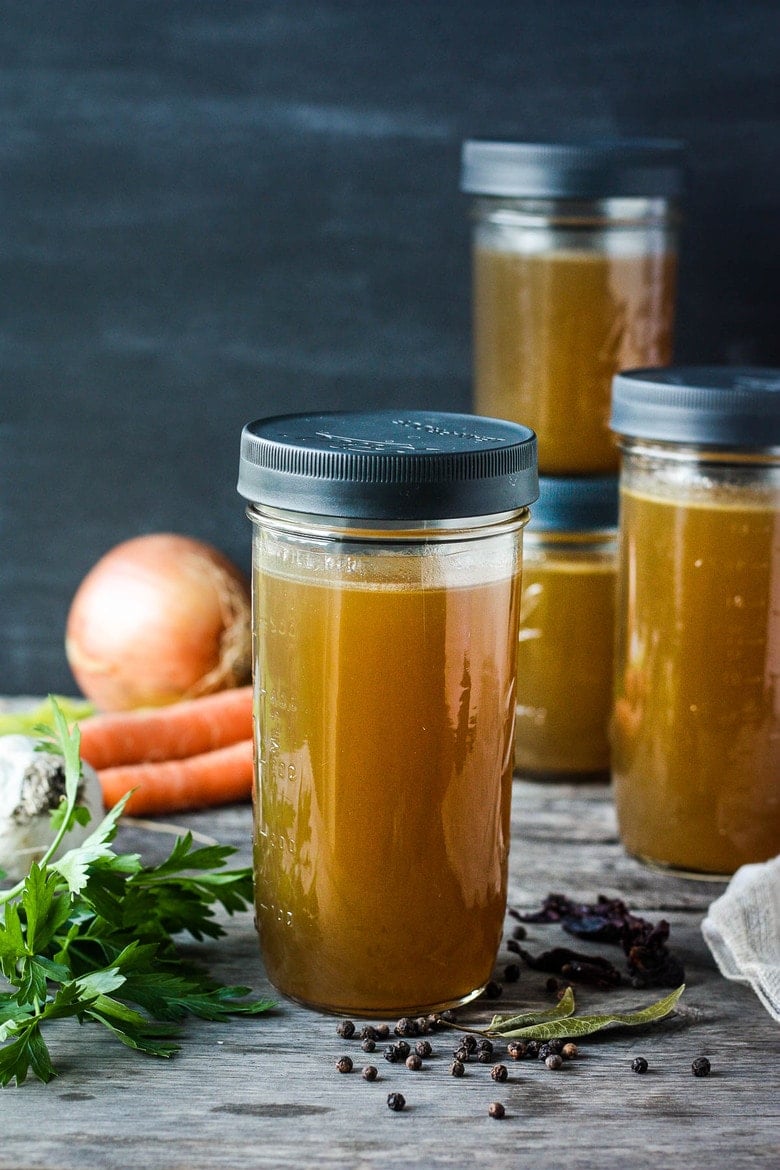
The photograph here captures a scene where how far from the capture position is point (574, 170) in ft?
5.12

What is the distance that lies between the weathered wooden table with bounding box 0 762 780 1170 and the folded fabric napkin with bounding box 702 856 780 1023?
0.06ft

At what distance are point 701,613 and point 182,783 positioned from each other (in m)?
0.67

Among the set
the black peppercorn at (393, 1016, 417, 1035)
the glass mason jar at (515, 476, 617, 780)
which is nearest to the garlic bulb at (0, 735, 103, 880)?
the black peppercorn at (393, 1016, 417, 1035)

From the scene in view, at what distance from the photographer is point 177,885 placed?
1.26m

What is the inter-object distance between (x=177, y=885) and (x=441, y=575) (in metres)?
0.41

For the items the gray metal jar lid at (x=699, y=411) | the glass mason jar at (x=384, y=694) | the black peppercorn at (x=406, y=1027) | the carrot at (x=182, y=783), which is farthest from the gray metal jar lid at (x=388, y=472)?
the carrot at (x=182, y=783)

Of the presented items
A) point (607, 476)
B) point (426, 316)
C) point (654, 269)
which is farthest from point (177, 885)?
point (426, 316)

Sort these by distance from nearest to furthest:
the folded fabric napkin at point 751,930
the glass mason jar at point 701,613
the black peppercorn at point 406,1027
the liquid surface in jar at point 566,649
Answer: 1. the black peppercorn at point 406,1027
2. the folded fabric napkin at point 751,930
3. the glass mason jar at point 701,613
4. the liquid surface in jar at point 566,649

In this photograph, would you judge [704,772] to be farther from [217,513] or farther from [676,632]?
[217,513]

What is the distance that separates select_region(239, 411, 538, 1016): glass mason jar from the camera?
3.40 feet

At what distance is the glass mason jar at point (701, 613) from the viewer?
1361 millimetres

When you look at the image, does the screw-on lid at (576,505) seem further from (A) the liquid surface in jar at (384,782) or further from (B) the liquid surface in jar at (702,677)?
(A) the liquid surface in jar at (384,782)

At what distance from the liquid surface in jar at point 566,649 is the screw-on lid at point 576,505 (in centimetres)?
4

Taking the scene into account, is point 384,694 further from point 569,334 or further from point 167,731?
point 167,731
